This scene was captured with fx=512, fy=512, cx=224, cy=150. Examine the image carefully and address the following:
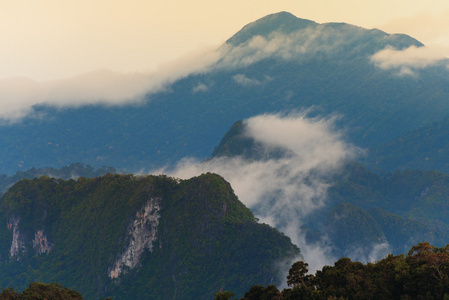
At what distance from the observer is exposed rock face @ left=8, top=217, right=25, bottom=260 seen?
12800 cm

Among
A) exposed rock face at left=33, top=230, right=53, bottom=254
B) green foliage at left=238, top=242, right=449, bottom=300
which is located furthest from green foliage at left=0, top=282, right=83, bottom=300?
exposed rock face at left=33, top=230, right=53, bottom=254

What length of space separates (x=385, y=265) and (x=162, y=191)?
7359cm

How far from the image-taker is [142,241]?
11312cm

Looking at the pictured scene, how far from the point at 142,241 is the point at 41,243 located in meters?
31.4

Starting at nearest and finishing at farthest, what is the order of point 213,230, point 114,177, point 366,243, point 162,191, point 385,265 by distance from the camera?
point 385,265
point 213,230
point 162,191
point 114,177
point 366,243

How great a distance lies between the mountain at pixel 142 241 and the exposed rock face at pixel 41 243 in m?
0.25

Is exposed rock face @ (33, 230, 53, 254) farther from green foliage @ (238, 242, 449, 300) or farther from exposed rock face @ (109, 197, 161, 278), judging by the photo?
green foliage @ (238, 242, 449, 300)

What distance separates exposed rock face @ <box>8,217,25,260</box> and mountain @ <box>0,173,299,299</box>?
250mm

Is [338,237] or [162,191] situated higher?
[162,191]

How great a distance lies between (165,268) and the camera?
110 m

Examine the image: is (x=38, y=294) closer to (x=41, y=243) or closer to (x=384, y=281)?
(x=384, y=281)

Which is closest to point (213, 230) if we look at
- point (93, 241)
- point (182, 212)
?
point (182, 212)

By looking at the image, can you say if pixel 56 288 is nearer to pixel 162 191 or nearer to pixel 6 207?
pixel 162 191

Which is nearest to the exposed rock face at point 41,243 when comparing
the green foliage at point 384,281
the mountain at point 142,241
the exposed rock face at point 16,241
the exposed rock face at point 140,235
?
the mountain at point 142,241
